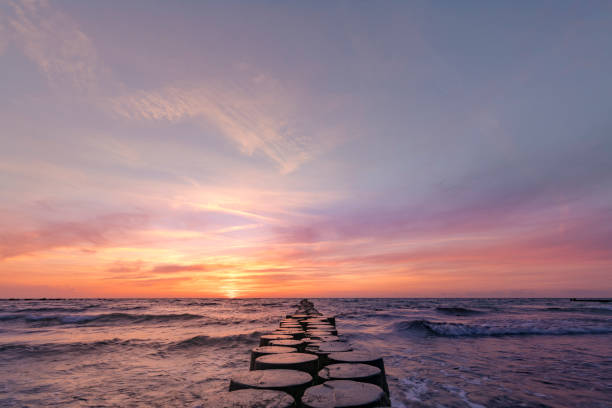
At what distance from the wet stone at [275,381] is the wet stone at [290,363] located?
0.27m

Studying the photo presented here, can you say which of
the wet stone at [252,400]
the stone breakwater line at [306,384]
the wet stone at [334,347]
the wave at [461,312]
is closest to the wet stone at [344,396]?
the stone breakwater line at [306,384]

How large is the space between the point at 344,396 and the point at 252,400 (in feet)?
2.01

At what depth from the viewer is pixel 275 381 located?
2441 mm

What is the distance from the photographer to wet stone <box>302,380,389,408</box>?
193 centimetres

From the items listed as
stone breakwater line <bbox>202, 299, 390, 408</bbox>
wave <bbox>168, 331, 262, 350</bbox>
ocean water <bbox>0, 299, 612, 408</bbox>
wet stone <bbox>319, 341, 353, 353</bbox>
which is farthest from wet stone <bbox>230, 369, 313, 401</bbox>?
wave <bbox>168, 331, 262, 350</bbox>

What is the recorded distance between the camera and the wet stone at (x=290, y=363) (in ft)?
9.66

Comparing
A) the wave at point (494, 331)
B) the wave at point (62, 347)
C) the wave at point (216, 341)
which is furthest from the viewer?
the wave at point (494, 331)

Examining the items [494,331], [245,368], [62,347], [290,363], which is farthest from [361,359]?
[494,331]

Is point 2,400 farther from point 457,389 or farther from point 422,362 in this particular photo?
point 422,362

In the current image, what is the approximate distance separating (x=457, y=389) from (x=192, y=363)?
19.9 ft

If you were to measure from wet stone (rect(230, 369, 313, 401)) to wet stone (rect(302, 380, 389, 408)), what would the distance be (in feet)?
0.51

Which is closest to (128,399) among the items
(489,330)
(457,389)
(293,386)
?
Answer: (293,386)

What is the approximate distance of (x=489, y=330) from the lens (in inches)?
559

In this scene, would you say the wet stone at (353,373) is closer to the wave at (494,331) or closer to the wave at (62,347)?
the wave at (62,347)
